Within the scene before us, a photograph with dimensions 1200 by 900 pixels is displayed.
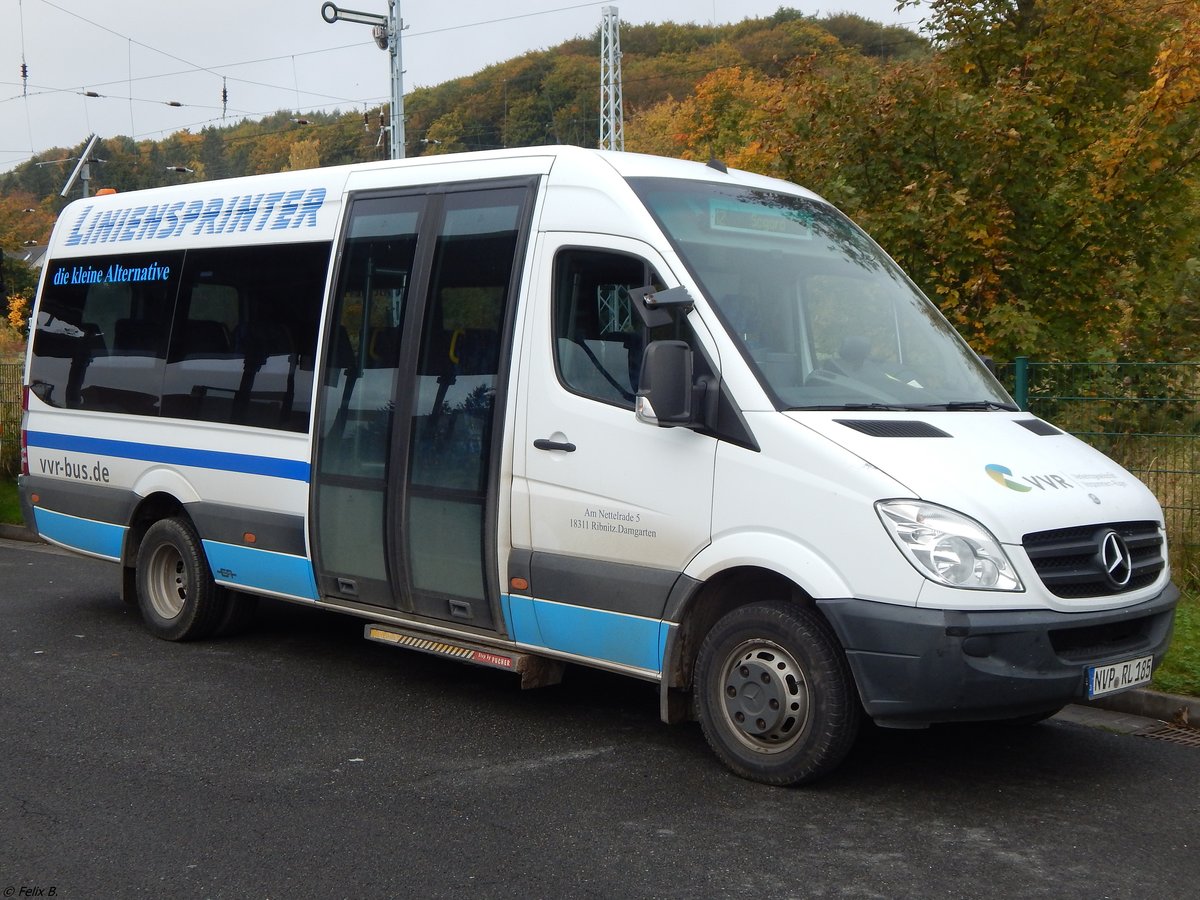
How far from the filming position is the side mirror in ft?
18.6

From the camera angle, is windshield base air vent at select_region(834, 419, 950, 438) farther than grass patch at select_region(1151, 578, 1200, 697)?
No

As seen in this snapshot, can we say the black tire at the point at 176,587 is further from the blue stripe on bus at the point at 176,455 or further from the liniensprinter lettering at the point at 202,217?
the liniensprinter lettering at the point at 202,217

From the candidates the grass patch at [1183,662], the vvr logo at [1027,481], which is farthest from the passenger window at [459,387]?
the grass patch at [1183,662]

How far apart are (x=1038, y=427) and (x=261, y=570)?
437 cm

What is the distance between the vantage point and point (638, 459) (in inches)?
238

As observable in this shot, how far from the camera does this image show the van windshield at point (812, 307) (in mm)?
5941

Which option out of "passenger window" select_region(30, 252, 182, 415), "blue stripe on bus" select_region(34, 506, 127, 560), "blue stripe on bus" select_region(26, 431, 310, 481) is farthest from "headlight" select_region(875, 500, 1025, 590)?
"blue stripe on bus" select_region(34, 506, 127, 560)

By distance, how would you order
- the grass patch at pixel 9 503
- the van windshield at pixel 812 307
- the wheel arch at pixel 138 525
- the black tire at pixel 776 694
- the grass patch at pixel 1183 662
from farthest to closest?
the grass patch at pixel 9 503, the wheel arch at pixel 138 525, the grass patch at pixel 1183 662, the van windshield at pixel 812 307, the black tire at pixel 776 694

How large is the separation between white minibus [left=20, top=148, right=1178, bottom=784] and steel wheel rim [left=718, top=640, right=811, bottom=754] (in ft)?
0.04

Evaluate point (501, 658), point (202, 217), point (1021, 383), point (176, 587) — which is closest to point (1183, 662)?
point (1021, 383)

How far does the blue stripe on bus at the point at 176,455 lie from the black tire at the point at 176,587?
1.45 ft

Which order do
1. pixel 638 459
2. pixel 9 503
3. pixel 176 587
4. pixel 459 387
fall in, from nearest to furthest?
pixel 638 459 → pixel 459 387 → pixel 176 587 → pixel 9 503

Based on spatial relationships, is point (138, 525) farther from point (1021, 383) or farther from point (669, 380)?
point (1021, 383)

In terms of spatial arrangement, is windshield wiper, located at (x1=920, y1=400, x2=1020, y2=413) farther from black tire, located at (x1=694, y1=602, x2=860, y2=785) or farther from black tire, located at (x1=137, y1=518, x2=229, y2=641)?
black tire, located at (x1=137, y1=518, x2=229, y2=641)
